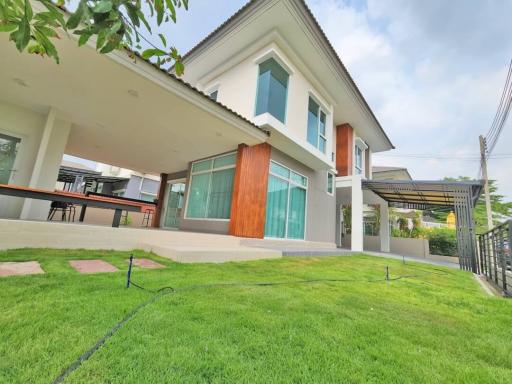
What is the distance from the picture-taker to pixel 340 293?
293cm

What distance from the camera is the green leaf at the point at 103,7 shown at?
0.89 m

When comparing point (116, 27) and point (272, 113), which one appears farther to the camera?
point (272, 113)

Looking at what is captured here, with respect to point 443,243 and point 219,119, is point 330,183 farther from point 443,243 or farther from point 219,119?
point 443,243

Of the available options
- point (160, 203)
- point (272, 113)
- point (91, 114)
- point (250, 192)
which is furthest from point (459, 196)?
point (160, 203)

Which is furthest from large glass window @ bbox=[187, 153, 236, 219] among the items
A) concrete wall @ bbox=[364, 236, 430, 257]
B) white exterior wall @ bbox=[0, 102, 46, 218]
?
concrete wall @ bbox=[364, 236, 430, 257]

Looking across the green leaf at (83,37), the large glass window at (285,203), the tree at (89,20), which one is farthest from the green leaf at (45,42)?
the large glass window at (285,203)

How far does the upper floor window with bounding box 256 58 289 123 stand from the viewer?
6672mm

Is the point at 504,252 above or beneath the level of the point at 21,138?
beneath

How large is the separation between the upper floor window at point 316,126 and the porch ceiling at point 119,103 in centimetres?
278

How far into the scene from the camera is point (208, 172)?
8148 millimetres

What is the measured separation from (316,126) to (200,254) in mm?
6693

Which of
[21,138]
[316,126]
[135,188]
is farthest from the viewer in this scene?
[135,188]

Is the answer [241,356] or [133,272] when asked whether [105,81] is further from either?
[241,356]

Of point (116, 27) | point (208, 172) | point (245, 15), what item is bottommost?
point (116, 27)
